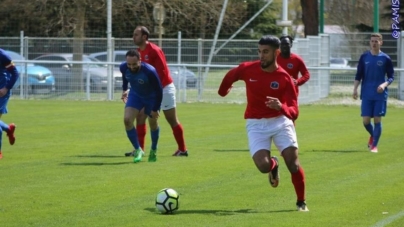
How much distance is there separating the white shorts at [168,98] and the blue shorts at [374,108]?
Result: 3.63 m

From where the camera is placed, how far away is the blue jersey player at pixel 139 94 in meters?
14.0

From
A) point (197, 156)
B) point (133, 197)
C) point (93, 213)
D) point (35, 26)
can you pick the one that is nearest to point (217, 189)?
point (133, 197)

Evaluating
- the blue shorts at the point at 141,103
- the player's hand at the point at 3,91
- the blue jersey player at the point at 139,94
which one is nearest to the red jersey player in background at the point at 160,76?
the blue jersey player at the point at 139,94

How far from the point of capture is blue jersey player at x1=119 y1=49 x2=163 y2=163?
1400cm

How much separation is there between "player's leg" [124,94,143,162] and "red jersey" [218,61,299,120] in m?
4.63

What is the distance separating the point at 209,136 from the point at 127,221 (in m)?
9.98

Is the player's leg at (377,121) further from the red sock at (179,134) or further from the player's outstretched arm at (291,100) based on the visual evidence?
the player's outstretched arm at (291,100)

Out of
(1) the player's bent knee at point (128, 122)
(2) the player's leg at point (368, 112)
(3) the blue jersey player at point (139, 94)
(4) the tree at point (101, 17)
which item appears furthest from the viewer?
(4) the tree at point (101, 17)

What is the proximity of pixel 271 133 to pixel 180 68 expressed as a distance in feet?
71.0

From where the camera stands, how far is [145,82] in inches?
561

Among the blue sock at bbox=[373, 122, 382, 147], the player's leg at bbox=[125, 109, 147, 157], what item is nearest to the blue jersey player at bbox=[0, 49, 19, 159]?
the player's leg at bbox=[125, 109, 147, 157]

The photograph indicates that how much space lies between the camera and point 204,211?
10.0 m

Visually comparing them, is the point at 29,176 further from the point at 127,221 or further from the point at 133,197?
the point at 127,221

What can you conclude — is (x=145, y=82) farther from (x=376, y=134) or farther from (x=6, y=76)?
(x=376, y=134)
